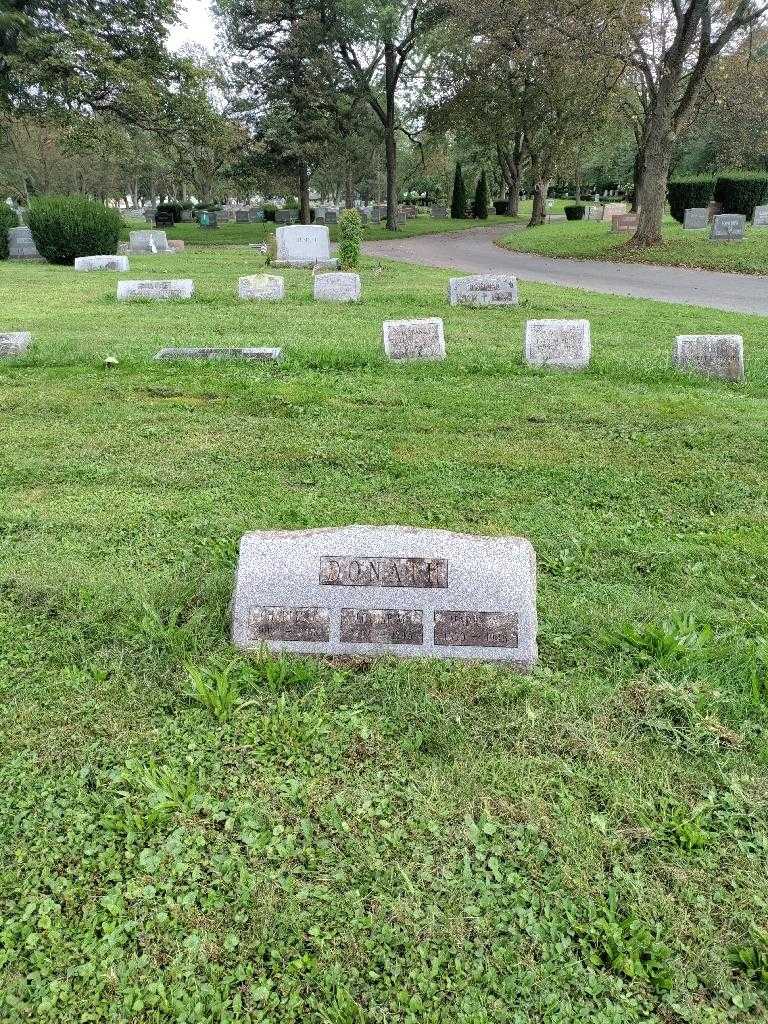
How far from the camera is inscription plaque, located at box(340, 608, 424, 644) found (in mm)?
2816

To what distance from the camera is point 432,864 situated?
6.86ft

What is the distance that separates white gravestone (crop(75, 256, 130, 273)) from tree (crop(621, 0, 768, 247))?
14.7 meters

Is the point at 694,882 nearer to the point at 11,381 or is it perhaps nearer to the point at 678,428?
the point at 678,428

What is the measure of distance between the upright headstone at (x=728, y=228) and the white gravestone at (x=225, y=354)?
19314mm

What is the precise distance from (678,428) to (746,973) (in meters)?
4.54

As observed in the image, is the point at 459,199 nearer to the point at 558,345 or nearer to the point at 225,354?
the point at 558,345

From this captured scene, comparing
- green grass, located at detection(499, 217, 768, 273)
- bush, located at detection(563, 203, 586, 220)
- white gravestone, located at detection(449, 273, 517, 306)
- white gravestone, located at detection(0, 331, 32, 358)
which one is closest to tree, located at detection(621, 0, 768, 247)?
green grass, located at detection(499, 217, 768, 273)

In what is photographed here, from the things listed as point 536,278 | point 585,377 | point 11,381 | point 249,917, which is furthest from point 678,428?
point 536,278

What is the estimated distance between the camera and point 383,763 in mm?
2449

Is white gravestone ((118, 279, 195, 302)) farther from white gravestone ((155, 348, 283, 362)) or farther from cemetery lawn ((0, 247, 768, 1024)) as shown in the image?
cemetery lawn ((0, 247, 768, 1024))

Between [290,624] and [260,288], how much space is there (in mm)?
10632

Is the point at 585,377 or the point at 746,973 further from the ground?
the point at 585,377

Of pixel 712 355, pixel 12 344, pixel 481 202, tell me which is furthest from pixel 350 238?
pixel 481 202

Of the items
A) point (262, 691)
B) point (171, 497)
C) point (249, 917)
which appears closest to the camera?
point (249, 917)
